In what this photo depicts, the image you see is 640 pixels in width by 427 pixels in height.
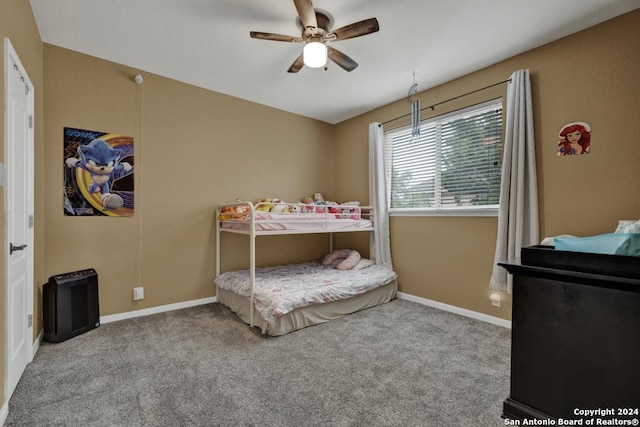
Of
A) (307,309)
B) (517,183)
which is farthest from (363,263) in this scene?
(517,183)

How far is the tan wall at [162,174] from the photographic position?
2533 mm

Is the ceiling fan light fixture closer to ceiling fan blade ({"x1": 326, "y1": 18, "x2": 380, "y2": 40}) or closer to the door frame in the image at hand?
ceiling fan blade ({"x1": 326, "y1": 18, "x2": 380, "y2": 40})

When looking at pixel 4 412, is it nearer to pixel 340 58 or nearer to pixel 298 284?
pixel 298 284

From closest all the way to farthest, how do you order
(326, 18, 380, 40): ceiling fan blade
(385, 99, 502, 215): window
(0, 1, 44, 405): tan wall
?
1. (0, 1, 44, 405): tan wall
2. (326, 18, 380, 40): ceiling fan blade
3. (385, 99, 502, 215): window

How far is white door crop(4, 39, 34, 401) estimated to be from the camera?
61.1 inches

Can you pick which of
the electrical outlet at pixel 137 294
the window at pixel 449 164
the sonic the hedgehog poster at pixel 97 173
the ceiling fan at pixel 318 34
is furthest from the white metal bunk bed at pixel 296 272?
the ceiling fan at pixel 318 34

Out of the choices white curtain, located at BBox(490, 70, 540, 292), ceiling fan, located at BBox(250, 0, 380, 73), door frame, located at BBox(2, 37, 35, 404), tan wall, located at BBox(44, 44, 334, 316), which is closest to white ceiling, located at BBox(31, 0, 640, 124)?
ceiling fan, located at BBox(250, 0, 380, 73)

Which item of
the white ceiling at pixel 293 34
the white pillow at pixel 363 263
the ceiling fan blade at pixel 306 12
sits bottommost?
the white pillow at pixel 363 263

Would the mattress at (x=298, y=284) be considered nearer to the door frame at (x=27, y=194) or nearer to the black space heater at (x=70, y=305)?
the black space heater at (x=70, y=305)

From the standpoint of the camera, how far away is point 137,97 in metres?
2.89

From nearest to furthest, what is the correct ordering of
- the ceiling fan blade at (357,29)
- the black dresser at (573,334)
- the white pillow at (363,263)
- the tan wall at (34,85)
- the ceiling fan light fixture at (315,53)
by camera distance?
the black dresser at (573,334)
the tan wall at (34,85)
the ceiling fan blade at (357,29)
the ceiling fan light fixture at (315,53)
the white pillow at (363,263)

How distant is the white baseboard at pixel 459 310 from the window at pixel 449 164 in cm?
102

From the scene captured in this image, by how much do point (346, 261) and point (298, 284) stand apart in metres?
0.94

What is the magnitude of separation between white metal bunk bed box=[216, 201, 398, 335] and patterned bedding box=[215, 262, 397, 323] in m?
0.01
